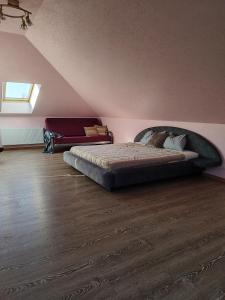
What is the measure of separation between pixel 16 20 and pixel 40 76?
205cm

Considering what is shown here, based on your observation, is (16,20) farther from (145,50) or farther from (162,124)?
(162,124)

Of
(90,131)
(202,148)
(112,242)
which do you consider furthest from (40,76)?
(112,242)

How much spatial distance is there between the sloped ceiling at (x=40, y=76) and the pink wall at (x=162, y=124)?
107cm

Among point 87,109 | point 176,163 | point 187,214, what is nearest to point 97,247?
point 187,214

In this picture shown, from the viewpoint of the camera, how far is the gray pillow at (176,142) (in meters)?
4.40

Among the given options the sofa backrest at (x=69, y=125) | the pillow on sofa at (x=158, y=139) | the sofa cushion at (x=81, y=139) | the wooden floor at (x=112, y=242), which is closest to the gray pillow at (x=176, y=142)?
the pillow on sofa at (x=158, y=139)

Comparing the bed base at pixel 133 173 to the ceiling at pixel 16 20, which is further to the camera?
the bed base at pixel 133 173

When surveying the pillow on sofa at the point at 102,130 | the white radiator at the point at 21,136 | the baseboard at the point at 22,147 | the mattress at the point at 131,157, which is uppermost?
the pillow on sofa at the point at 102,130

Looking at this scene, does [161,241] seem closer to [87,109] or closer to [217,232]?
[217,232]

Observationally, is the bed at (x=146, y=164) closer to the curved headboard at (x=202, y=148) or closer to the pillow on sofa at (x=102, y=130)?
the curved headboard at (x=202, y=148)

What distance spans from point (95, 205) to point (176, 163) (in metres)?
1.66

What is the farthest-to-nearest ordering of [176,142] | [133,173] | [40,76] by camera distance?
[40,76] < [176,142] < [133,173]

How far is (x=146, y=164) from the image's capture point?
376 centimetres

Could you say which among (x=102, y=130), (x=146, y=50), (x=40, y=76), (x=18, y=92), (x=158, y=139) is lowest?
(x=102, y=130)
